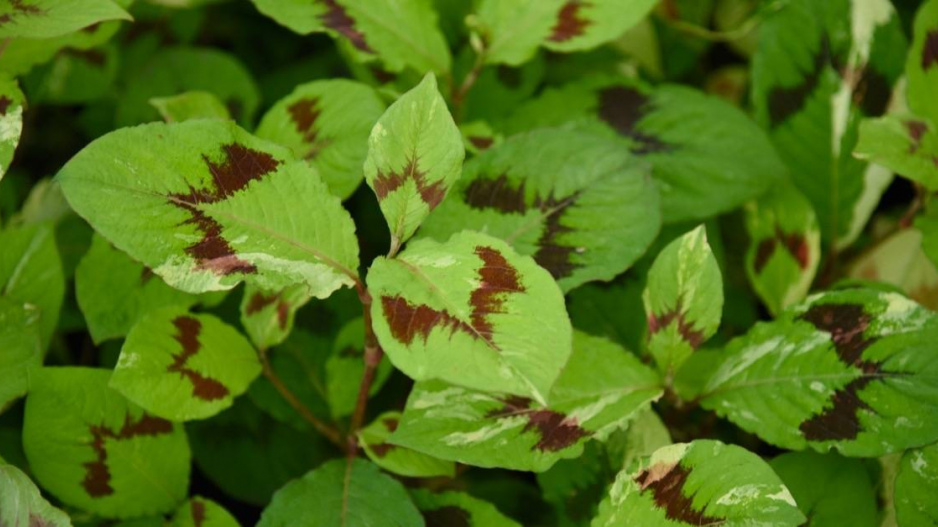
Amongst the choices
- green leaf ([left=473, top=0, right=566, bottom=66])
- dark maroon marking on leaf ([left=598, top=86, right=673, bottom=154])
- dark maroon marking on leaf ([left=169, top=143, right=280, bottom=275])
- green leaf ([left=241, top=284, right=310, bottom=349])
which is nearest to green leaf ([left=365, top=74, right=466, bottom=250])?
dark maroon marking on leaf ([left=169, top=143, right=280, bottom=275])

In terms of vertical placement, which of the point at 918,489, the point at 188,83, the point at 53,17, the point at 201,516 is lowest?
the point at 201,516

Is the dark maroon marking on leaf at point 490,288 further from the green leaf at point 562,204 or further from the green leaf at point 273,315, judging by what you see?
the green leaf at point 273,315

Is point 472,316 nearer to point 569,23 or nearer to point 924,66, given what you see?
point 569,23

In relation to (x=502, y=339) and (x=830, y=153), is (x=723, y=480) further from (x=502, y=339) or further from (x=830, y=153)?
(x=830, y=153)

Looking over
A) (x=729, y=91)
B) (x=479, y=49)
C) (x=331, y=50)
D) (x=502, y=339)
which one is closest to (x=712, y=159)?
(x=479, y=49)

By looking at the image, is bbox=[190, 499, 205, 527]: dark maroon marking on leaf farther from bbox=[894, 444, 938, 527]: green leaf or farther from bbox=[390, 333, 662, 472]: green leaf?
bbox=[894, 444, 938, 527]: green leaf

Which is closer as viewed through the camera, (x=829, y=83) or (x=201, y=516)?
(x=201, y=516)

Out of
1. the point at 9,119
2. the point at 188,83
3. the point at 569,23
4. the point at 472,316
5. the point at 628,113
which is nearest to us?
the point at 472,316

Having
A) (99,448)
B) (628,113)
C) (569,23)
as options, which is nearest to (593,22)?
(569,23)
